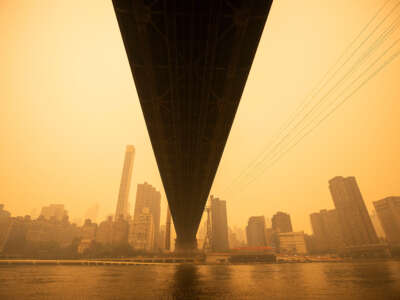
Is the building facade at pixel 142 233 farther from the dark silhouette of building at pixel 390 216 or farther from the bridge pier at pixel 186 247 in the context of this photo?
the dark silhouette of building at pixel 390 216

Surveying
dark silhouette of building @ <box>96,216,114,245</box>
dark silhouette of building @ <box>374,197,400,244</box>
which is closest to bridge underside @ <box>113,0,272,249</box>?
dark silhouette of building @ <box>96,216,114,245</box>

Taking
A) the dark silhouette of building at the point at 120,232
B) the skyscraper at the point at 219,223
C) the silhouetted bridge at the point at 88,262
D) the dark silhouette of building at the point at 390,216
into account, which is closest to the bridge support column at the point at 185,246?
the silhouetted bridge at the point at 88,262

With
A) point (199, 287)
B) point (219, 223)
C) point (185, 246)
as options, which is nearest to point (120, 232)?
point (185, 246)

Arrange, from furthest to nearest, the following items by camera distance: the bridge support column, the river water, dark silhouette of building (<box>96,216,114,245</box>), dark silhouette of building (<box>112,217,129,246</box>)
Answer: dark silhouette of building (<box>96,216,114,245</box>)
dark silhouette of building (<box>112,217,129,246</box>)
the bridge support column
the river water

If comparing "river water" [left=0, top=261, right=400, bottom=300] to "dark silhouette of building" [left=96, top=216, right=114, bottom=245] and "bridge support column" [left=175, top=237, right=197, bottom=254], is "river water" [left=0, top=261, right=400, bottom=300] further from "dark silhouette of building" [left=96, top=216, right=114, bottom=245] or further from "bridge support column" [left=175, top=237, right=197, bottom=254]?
"dark silhouette of building" [left=96, top=216, right=114, bottom=245]

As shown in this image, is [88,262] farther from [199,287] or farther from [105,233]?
[199,287]

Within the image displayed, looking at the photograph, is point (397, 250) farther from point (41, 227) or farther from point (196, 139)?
point (41, 227)
